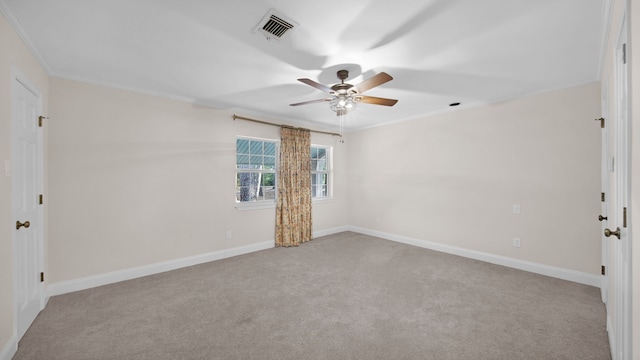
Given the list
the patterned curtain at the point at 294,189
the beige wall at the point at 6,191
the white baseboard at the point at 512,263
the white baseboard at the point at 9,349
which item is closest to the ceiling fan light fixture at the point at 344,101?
the patterned curtain at the point at 294,189

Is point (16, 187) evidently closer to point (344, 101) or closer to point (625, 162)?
point (344, 101)

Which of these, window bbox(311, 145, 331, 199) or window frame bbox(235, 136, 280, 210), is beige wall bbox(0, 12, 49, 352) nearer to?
window frame bbox(235, 136, 280, 210)

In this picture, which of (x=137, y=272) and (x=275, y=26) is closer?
(x=275, y=26)

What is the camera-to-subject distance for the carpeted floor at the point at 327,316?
193 centimetres

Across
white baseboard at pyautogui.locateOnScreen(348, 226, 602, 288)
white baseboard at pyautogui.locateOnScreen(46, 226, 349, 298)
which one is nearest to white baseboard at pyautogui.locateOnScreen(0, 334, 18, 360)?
white baseboard at pyautogui.locateOnScreen(46, 226, 349, 298)

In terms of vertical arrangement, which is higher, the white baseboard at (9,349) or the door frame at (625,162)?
the door frame at (625,162)

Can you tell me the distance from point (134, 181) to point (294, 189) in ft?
8.33

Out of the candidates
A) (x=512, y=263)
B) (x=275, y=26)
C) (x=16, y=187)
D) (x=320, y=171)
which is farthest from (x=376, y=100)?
(x=16, y=187)

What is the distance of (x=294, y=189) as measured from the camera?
4953 millimetres

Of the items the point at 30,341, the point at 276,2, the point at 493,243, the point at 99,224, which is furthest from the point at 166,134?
the point at 493,243

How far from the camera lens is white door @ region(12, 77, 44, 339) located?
6.72ft

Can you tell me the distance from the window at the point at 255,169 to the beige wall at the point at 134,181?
0.23 meters

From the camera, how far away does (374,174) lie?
18.0ft

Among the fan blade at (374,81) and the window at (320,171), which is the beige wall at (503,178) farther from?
the fan blade at (374,81)
